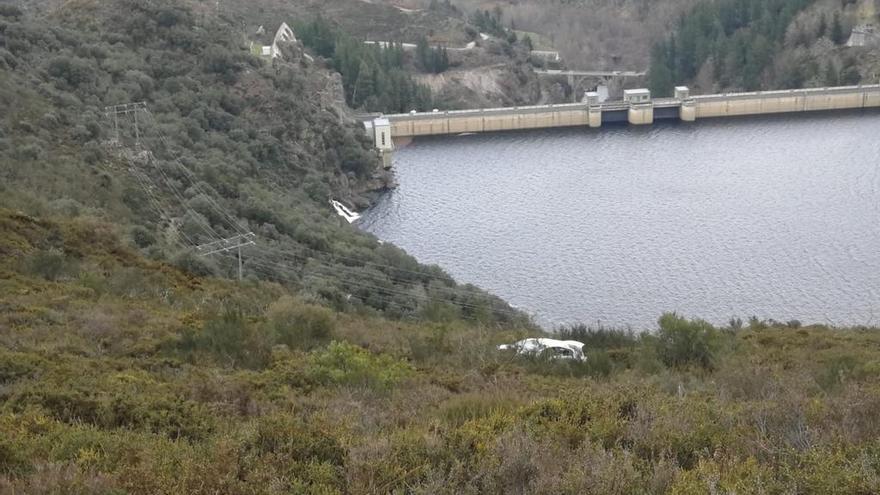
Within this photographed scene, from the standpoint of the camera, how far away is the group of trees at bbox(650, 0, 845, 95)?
8194cm

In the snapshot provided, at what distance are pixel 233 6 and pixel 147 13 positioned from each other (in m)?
37.6

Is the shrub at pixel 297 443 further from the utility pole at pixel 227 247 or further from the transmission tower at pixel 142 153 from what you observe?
the transmission tower at pixel 142 153

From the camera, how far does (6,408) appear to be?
774 centimetres

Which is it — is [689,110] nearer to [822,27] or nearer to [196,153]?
[822,27]

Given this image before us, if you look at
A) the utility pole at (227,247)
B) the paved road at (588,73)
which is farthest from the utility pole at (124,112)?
the paved road at (588,73)

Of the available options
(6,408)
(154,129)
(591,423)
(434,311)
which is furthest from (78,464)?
(154,129)

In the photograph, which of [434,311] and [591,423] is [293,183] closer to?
[434,311]

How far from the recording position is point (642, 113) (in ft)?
233

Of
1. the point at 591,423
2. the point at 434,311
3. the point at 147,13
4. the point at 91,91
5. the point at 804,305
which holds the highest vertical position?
the point at 147,13

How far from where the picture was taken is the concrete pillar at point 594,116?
71.0 meters

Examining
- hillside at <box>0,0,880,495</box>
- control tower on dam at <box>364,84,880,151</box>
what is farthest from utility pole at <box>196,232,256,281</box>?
control tower on dam at <box>364,84,880,151</box>

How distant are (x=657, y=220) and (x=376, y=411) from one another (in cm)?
3454

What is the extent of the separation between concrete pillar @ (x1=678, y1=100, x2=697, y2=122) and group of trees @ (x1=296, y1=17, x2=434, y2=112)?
2111cm

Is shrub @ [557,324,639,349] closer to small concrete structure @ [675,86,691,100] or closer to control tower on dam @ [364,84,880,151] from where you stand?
control tower on dam @ [364,84,880,151]
